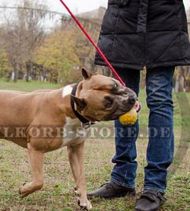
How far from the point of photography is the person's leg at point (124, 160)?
170 inches

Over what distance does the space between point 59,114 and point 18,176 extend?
1793 mm

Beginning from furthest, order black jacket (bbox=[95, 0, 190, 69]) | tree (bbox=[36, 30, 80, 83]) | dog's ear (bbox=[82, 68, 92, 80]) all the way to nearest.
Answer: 1. tree (bbox=[36, 30, 80, 83])
2. black jacket (bbox=[95, 0, 190, 69])
3. dog's ear (bbox=[82, 68, 92, 80])

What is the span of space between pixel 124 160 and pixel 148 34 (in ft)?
3.76

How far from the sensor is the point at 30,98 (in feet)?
12.9

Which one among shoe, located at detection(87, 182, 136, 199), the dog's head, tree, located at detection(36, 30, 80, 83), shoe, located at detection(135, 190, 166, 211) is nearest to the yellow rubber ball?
the dog's head

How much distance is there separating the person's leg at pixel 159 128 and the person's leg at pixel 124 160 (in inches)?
11.6

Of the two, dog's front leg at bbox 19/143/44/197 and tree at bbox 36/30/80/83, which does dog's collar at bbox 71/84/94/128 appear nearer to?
dog's front leg at bbox 19/143/44/197

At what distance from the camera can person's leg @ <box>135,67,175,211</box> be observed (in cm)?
399

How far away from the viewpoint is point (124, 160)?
175 inches

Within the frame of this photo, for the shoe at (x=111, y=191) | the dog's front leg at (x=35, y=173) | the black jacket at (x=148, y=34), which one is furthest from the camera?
the shoe at (x=111, y=191)

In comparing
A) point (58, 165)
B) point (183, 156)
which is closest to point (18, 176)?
point (58, 165)

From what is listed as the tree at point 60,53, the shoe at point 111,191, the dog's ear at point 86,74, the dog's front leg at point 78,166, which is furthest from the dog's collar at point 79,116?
the tree at point 60,53

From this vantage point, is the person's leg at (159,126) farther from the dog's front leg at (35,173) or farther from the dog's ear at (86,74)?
the dog's front leg at (35,173)

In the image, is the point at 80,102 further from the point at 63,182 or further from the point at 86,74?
the point at 63,182
